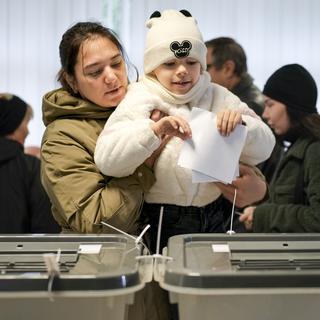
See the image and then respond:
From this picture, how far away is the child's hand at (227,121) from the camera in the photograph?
1.42 metres

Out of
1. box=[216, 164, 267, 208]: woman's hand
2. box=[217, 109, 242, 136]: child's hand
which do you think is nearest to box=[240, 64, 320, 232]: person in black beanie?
box=[216, 164, 267, 208]: woman's hand

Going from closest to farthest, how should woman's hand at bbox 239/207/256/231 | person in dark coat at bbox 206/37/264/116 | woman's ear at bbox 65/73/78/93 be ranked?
woman's ear at bbox 65/73/78/93, woman's hand at bbox 239/207/256/231, person in dark coat at bbox 206/37/264/116

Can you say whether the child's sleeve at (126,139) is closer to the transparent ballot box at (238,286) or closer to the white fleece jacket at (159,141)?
the white fleece jacket at (159,141)

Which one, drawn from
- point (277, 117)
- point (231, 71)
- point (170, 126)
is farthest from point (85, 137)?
point (231, 71)

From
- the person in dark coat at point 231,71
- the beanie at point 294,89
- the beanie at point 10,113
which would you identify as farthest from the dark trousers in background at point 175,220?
the beanie at point 10,113

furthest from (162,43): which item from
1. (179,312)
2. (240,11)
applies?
(240,11)

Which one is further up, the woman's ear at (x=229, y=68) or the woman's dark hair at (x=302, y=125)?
the woman's ear at (x=229, y=68)

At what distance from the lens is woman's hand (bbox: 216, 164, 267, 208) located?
61.1 inches

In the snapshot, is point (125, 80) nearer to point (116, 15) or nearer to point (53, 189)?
point (53, 189)

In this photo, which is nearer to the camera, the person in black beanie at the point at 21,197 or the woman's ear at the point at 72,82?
the woman's ear at the point at 72,82

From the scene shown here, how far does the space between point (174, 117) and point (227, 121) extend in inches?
4.5

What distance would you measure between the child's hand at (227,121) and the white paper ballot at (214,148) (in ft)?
0.04

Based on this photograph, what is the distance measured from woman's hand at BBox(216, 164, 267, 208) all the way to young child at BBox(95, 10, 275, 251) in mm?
22

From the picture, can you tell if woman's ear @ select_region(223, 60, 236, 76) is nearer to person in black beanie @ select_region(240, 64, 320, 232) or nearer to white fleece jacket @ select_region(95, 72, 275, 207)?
person in black beanie @ select_region(240, 64, 320, 232)
